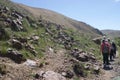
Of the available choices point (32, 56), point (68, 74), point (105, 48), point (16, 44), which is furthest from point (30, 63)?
point (105, 48)

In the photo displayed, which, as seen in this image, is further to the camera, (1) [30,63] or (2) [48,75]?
(1) [30,63]

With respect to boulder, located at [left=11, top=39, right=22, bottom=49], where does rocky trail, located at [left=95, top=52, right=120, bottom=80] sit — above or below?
below

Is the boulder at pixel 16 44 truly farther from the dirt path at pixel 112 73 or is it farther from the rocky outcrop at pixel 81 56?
the dirt path at pixel 112 73

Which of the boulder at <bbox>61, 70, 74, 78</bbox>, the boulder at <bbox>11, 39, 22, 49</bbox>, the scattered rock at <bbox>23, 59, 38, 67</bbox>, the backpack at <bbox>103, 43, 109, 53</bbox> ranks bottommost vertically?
the boulder at <bbox>61, 70, 74, 78</bbox>

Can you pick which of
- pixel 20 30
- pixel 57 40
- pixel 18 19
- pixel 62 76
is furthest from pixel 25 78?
pixel 57 40

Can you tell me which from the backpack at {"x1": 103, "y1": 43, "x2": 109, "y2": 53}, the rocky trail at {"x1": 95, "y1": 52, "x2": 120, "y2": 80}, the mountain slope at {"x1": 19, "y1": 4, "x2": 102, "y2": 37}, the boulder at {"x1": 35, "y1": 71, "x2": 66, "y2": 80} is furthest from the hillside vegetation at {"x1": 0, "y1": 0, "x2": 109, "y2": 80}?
the mountain slope at {"x1": 19, "y1": 4, "x2": 102, "y2": 37}

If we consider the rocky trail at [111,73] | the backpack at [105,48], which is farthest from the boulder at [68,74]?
the backpack at [105,48]

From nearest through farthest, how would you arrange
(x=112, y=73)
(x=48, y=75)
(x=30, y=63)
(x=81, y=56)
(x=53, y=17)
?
1. (x=48, y=75)
2. (x=30, y=63)
3. (x=112, y=73)
4. (x=81, y=56)
5. (x=53, y=17)

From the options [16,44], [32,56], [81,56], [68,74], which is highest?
[16,44]

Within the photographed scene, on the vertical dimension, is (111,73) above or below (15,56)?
below

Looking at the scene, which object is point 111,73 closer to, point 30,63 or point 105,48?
point 105,48

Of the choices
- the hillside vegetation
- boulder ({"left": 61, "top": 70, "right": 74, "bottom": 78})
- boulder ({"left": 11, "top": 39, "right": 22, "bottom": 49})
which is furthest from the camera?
boulder ({"left": 11, "top": 39, "right": 22, "bottom": 49})

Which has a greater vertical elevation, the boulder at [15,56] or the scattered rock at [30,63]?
the boulder at [15,56]

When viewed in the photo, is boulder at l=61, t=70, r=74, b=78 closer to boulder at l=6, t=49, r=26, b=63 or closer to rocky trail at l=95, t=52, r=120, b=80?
rocky trail at l=95, t=52, r=120, b=80
